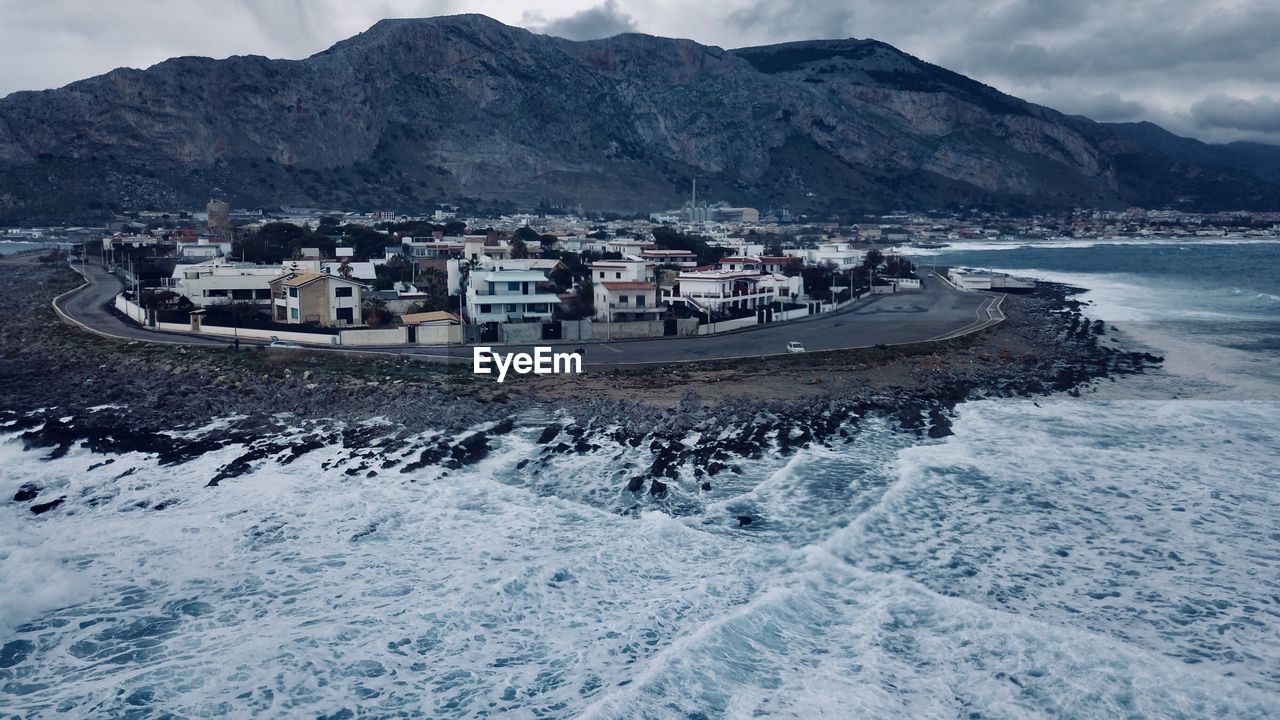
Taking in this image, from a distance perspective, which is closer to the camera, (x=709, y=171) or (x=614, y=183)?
(x=614, y=183)

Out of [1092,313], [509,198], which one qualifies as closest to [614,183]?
[509,198]

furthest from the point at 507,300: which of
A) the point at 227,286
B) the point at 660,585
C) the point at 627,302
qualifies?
the point at 660,585

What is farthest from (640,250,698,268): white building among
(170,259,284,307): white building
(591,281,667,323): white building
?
(170,259,284,307): white building

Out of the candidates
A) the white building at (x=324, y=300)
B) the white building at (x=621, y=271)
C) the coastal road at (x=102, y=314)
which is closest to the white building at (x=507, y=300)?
the white building at (x=324, y=300)

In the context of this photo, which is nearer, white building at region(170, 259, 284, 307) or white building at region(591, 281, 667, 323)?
white building at region(591, 281, 667, 323)

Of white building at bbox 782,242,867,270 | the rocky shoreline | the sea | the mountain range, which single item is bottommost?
the sea

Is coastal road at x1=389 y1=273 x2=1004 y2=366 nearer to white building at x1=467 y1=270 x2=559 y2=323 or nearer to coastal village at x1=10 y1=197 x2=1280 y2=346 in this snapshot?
coastal village at x1=10 y1=197 x2=1280 y2=346

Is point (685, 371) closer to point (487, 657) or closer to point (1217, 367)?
point (487, 657)
